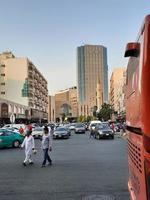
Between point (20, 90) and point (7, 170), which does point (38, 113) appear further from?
point (7, 170)

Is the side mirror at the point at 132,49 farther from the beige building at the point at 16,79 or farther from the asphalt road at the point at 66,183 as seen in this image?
the beige building at the point at 16,79

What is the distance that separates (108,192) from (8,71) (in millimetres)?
159790

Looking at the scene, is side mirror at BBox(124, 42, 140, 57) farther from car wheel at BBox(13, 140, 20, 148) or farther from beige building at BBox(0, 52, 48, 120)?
beige building at BBox(0, 52, 48, 120)

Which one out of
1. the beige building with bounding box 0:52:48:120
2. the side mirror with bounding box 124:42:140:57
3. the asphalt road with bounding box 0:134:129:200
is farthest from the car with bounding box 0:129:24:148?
the beige building with bounding box 0:52:48:120

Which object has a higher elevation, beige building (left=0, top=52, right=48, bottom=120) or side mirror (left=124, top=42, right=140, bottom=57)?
beige building (left=0, top=52, right=48, bottom=120)

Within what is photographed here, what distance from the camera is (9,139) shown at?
37812mm

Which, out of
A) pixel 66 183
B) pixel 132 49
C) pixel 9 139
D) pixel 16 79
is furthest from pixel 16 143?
pixel 16 79

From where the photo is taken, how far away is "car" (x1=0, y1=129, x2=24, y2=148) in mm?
37281

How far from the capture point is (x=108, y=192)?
1179 cm

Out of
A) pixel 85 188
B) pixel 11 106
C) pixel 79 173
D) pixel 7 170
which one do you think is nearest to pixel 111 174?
pixel 79 173

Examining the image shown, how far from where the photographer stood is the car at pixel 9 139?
3728cm

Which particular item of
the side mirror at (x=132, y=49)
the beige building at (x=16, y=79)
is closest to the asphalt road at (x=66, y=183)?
the side mirror at (x=132, y=49)

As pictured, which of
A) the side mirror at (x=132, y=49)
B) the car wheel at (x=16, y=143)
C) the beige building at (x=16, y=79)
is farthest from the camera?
the beige building at (x=16, y=79)

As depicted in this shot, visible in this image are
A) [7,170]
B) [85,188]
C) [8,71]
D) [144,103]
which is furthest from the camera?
[8,71]
